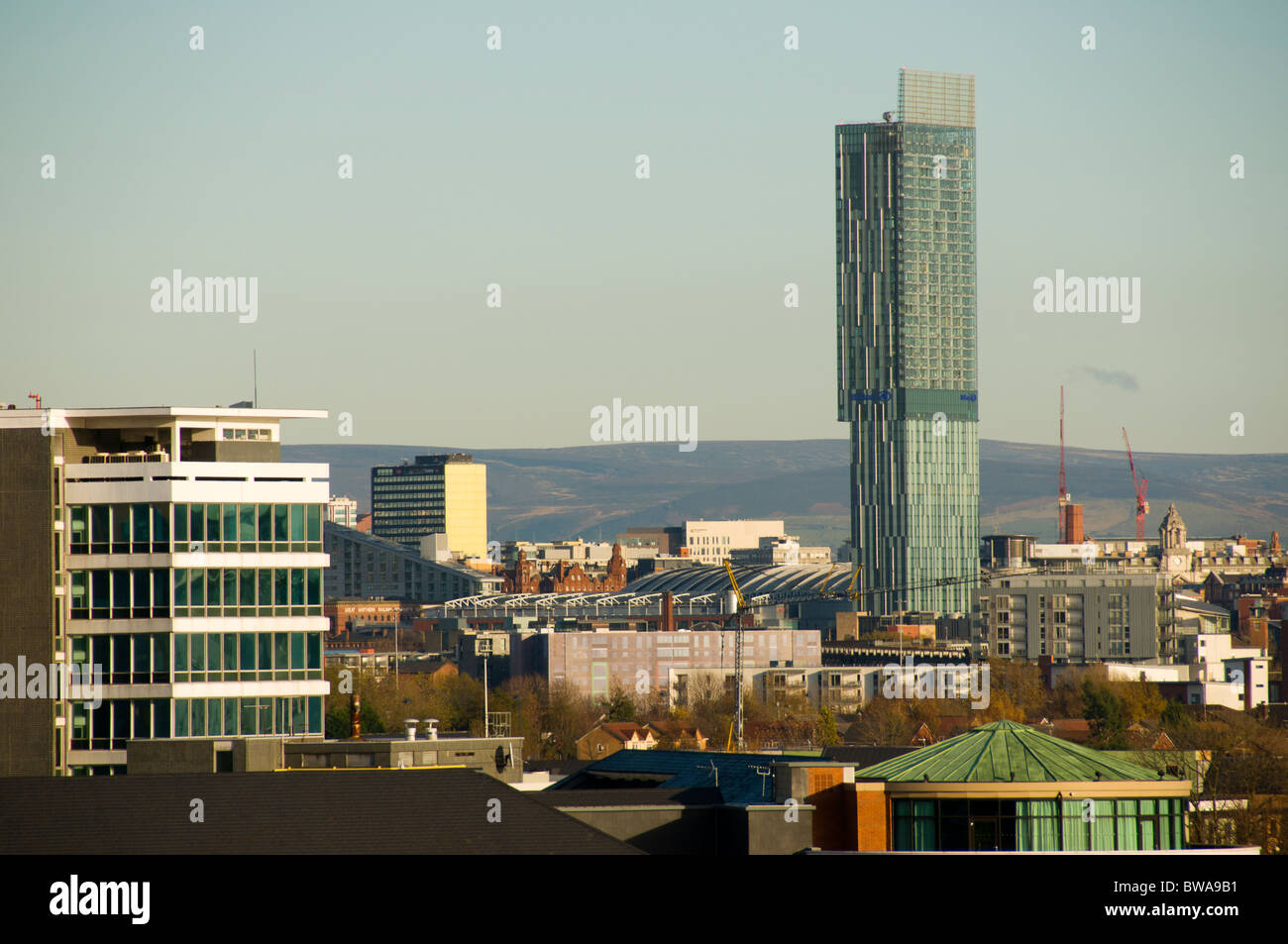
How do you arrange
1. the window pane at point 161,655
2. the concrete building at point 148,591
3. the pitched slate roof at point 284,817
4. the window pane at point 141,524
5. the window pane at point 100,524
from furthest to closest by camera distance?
the window pane at point 100,524
the window pane at point 141,524
the window pane at point 161,655
the concrete building at point 148,591
the pitched slate roof at point 284,817

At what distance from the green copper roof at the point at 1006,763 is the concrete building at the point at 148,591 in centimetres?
2278

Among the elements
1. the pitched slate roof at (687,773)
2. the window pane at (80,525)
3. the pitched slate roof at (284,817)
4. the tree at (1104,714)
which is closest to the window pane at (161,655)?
the window pane at (80,525)

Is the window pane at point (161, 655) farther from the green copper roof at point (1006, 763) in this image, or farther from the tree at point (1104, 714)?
the tree at point (1104, 714)

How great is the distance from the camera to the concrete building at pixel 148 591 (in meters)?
68.8

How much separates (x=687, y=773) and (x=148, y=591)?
18.3m

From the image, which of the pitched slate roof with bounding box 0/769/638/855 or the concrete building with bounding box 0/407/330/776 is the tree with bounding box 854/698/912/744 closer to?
the concrete building with bounding box 0/407/330/776

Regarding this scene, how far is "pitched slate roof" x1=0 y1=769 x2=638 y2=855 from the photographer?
4412 cm

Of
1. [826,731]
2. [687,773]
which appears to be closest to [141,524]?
[687,773]

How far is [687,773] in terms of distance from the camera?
6825 cm

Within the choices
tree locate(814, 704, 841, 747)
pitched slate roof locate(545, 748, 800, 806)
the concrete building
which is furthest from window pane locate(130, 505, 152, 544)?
tree locate(814, 704, 841, 747)

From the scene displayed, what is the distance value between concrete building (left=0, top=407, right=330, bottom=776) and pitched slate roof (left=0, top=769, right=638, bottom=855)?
2255 centimetres

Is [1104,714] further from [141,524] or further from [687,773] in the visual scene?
[141,524]
